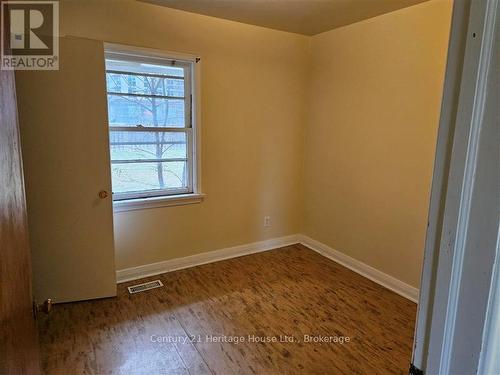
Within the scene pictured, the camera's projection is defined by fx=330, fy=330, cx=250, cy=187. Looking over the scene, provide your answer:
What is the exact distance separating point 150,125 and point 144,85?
343mm

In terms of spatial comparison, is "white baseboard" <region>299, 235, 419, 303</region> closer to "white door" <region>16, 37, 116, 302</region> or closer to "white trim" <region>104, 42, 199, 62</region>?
"white door" <region>16, 37, 116, 302</region>

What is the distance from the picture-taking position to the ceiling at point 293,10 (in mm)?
2582

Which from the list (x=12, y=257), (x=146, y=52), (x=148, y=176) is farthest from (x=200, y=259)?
(x=12, y=257)

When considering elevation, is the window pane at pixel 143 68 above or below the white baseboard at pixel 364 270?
above

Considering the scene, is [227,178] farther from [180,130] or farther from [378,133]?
[378,133]

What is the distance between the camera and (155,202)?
119 inches

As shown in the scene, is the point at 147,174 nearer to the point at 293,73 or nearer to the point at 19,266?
the point at 293,73

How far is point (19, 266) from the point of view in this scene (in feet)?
2.77

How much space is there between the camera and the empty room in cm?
221

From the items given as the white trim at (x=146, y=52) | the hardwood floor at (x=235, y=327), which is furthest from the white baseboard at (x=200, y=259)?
the white trim at (x=146, y=52)

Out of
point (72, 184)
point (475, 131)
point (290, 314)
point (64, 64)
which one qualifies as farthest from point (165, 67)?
point (475, 131)

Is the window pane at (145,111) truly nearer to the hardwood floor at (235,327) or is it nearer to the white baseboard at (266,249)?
the white baseboard at (266,249)

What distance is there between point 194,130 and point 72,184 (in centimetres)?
116

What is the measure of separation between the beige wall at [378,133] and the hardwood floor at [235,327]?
1.57ft
